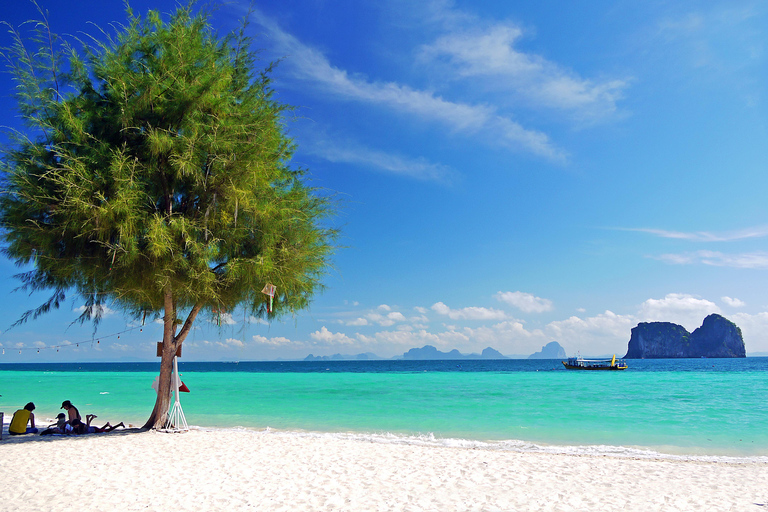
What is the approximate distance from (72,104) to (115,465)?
27.6ft

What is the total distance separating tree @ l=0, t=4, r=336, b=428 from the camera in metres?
10.3

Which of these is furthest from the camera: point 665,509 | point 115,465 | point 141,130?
point 141,130

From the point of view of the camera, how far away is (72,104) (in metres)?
10.9

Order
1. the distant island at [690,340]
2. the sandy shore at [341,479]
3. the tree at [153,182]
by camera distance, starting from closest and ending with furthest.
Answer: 1. the sandy shore at [341,479]
2. the tree at [153,182]
3. the distant island at [690,340]

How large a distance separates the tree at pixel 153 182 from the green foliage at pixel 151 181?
4cm

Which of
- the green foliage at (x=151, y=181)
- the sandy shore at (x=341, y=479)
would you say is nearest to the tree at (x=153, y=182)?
the green foliage at (x=151, y=181)

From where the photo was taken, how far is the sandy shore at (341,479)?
20.6ft

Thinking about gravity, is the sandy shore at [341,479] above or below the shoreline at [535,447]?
above

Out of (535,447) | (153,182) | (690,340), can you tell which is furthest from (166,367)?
(690,340)

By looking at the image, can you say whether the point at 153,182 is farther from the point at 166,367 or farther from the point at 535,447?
the point at 535,447

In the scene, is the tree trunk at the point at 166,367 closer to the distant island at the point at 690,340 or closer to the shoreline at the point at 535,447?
the shoreline at the point at 535,447

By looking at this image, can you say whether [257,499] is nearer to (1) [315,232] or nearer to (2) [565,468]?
(2) [565,468]

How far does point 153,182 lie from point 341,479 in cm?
844

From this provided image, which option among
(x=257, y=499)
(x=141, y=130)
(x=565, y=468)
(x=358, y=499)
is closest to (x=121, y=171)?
(x=141, y=130)
